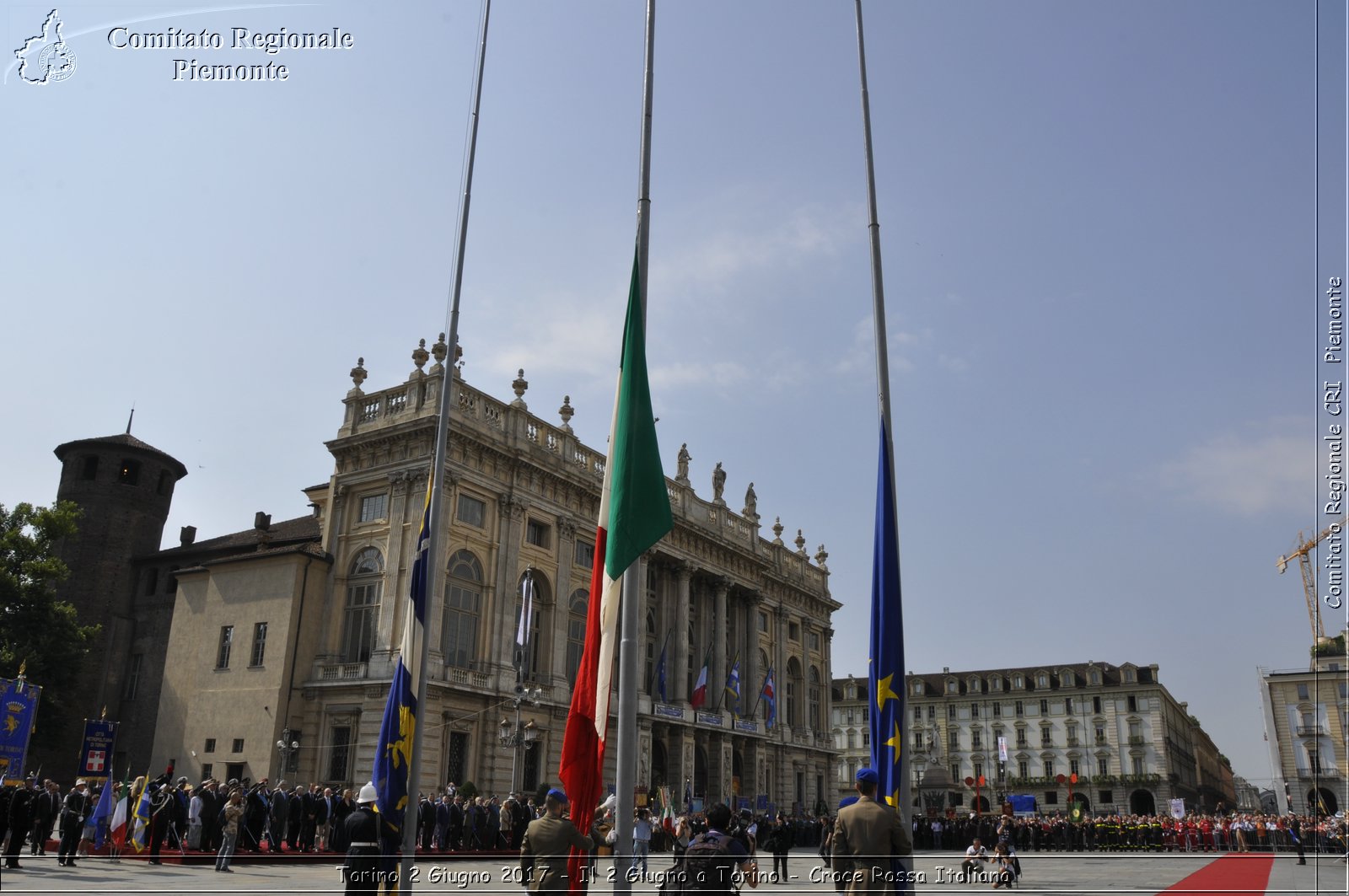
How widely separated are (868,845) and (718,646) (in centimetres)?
4232

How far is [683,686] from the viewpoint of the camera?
45562 mm

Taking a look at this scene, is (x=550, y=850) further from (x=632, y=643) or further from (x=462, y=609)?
(x=462, y=609)

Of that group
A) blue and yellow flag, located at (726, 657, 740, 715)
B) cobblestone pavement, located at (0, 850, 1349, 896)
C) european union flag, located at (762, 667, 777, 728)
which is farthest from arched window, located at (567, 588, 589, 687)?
european union flag, located at (762, 667, 777, 728)

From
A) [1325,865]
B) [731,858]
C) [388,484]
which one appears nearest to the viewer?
[731,858]

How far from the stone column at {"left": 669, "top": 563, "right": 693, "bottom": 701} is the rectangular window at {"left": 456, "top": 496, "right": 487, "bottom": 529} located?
12.9 metres

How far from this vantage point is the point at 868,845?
7105 mm

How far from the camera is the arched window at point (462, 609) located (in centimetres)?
3403

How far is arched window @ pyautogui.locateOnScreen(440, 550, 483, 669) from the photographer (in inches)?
1340

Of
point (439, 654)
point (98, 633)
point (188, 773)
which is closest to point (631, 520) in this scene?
point (439, 654)

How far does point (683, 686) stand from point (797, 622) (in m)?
15.0

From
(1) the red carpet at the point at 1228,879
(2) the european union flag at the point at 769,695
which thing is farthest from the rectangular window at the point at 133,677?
(1) the red carpet at the point at 1228,879

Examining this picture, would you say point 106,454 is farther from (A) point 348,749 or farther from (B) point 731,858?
(B) point 731,858

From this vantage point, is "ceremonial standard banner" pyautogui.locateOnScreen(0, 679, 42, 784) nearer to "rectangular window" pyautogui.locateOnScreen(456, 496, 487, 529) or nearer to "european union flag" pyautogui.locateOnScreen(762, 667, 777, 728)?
"rectangular window" pyautogui.locateOnScreen(456, 496, 487, 529)

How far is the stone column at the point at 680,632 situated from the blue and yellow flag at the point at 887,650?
35.2 meters
